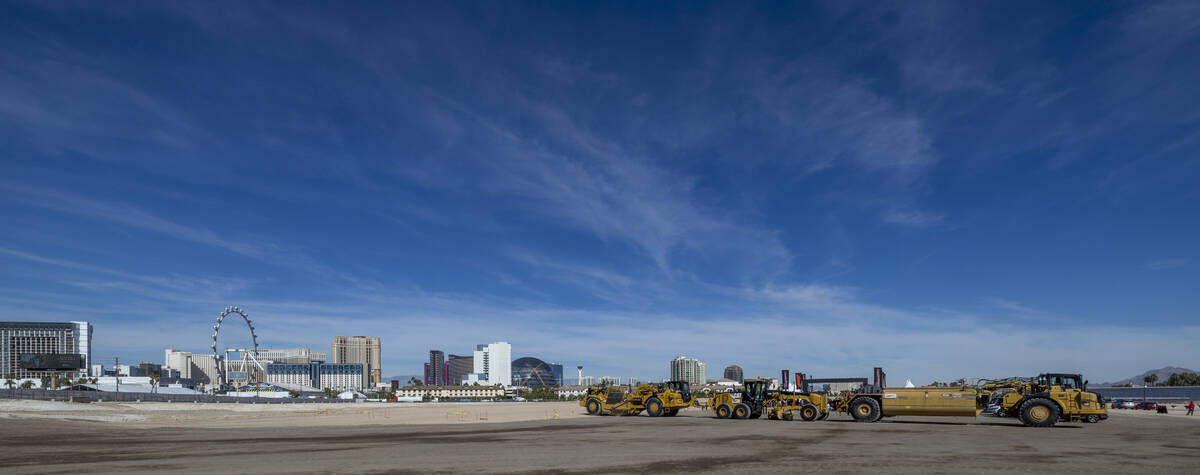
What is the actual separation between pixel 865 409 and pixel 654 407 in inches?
543

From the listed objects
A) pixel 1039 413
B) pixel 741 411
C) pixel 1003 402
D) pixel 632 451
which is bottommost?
pixel 741 411

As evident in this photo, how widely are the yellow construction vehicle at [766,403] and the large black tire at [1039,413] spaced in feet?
33.5

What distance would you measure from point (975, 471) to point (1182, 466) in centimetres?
556

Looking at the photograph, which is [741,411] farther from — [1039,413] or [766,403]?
[1039,413]

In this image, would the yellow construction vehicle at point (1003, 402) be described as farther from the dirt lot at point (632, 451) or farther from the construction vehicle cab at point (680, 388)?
the construction vehicle cab at point (680, 388)

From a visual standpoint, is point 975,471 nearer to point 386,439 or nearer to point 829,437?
point 829,437

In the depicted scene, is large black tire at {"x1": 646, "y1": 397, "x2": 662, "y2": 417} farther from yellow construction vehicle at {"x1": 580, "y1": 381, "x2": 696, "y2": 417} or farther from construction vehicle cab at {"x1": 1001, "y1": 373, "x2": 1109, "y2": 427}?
construction vehicle cab at {"x1": 1001, "y1": 373, "x2": 1109, "y2": 427}

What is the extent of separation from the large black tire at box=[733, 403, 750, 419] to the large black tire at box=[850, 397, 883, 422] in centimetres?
618

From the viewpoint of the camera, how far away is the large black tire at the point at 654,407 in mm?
45844

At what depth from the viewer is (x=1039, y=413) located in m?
32.9

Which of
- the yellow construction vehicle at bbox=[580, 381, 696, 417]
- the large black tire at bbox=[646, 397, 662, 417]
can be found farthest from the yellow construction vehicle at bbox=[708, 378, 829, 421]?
the large black tire at bbox=[646, 397, 662, 417]

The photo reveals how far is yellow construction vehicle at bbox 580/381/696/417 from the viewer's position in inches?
1815

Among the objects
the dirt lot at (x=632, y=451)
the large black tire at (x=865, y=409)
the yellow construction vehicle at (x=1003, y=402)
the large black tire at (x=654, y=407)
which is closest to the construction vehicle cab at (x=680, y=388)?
the large black tire at (x=654, y=407)

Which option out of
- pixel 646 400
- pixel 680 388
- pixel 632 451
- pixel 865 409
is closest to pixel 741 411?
pixel 680 388
